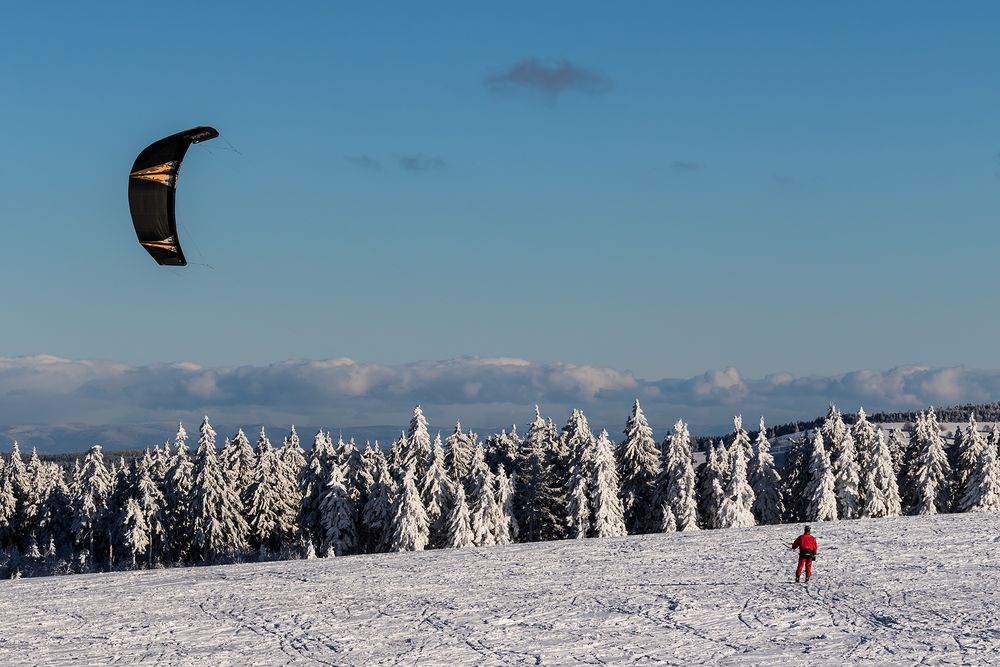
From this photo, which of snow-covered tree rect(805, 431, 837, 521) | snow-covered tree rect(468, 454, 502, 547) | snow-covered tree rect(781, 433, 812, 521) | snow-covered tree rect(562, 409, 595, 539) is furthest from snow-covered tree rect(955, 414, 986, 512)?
snow-covered tree rect(468, 454, 502, 547)

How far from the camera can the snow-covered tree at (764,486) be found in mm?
71562

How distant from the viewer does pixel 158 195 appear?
86.9ft

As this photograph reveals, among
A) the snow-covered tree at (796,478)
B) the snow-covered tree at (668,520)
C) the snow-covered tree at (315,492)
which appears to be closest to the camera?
the snow-covered tree at (668,520)

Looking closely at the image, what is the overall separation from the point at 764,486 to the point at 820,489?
474 centimetres

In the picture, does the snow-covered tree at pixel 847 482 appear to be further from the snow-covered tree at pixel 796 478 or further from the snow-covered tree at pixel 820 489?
the snow-covered tree at pixel 796 478

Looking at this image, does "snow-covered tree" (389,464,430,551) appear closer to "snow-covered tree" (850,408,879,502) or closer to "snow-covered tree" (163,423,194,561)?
"snow-covered tree" (163,423,194,561)

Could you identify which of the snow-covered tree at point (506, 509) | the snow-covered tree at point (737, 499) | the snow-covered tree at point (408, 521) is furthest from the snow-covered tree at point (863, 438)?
A: the snow-covered tree at point (408, 521)

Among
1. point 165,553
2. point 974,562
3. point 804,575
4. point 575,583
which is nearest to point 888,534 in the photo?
point 974,562

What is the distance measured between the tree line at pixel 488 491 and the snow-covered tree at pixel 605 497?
0.32 feet

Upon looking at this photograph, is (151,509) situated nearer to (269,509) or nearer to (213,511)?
(213,511)

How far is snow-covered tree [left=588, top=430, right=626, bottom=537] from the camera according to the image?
205ft

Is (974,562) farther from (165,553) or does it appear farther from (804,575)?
(165,553)

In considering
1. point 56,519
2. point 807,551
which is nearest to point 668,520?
point 807,551

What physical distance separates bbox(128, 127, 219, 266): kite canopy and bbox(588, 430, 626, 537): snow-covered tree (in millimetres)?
39867
